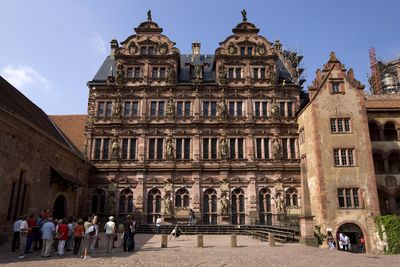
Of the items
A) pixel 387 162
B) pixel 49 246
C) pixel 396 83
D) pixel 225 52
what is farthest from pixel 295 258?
pixel 396 83

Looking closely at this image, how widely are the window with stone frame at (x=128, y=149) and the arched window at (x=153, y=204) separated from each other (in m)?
3.92

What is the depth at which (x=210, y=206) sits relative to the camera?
96.4ft

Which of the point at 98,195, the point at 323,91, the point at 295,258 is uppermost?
the point at 323,91

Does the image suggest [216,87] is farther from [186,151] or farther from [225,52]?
[186,151]

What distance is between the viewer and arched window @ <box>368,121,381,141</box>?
29.5 metres

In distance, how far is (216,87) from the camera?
1261 inches

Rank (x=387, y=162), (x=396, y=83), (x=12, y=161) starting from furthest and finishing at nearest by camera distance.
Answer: (x=396, y=83) < (x=387, y=162) < (x=12, y=161)

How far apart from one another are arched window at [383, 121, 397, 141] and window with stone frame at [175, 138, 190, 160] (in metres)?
18.9

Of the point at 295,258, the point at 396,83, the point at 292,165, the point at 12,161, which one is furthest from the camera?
the point at 396,83

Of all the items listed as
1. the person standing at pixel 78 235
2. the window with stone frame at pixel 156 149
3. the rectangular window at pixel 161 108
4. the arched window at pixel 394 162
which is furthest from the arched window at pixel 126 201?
the arched window at pixel 394 162

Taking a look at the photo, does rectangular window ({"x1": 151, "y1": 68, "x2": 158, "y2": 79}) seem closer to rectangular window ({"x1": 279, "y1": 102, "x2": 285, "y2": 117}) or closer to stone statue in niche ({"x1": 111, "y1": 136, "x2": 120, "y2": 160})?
stone statue in niche ({"x1": 111, "y1": 136, "x2": 120, "y2": 160})

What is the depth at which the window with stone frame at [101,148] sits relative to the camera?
30531 millimetres

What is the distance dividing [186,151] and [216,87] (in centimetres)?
734

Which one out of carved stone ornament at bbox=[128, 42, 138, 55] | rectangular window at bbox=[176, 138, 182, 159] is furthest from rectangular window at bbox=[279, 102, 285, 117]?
carved stone ornament at bbox=[128, 42, 138, 55]
